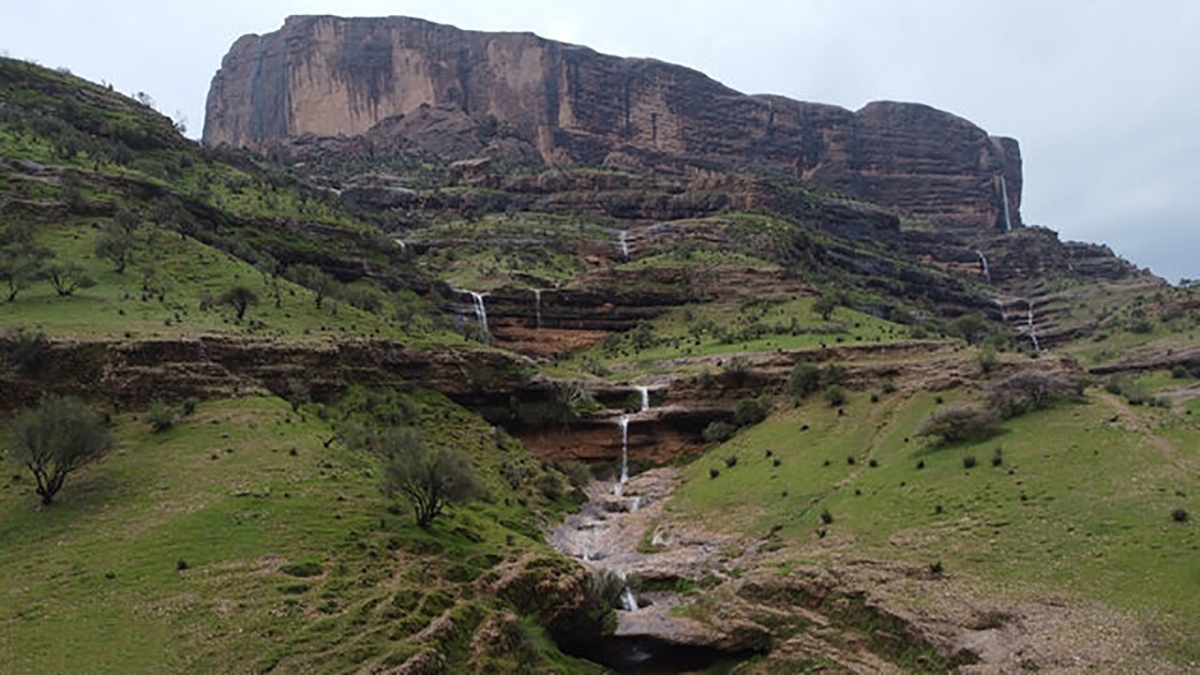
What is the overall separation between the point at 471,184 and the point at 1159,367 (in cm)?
12876

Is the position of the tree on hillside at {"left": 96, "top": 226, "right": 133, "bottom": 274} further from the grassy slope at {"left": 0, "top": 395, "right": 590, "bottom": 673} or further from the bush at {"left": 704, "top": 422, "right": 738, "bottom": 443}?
the bush at {"left": 704, "top": 422, "right": 738, "bottom": 443}

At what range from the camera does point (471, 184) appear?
164 meters

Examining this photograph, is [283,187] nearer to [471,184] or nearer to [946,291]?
[471,184]

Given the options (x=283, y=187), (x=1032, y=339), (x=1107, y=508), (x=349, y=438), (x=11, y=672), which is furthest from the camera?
(x=1032, y=339)

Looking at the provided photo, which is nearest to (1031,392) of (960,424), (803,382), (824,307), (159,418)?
(960,424)

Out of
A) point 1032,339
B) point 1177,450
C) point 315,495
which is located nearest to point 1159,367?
point 1032,339

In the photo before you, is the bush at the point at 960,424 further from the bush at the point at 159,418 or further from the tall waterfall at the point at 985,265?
the tall waterfall at the point at 985,265

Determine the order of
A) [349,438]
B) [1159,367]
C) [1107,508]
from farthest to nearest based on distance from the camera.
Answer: [1159,367], [349,438], [1107,508]

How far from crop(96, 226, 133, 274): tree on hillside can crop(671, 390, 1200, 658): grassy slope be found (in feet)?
170

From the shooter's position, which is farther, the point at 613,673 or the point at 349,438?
the point at 349,438

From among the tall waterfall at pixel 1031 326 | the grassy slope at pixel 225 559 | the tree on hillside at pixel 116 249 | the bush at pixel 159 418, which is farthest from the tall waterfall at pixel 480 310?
the tall waterfall at pixel 1031 326

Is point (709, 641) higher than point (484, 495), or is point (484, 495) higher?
point (484, 495)

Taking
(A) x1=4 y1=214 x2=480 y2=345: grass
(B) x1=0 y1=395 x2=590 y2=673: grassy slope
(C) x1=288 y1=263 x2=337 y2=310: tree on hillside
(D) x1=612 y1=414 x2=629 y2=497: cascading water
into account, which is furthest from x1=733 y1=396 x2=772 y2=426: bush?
(C) x1=288 y1=263 x2=337 y2=310: tree on hillside

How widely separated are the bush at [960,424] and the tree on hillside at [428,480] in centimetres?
2987
